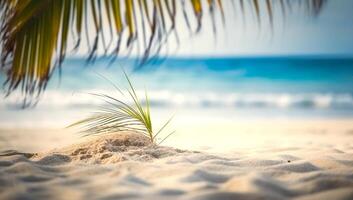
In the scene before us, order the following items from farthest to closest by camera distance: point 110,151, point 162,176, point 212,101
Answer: point 212,101
point 110,151
point 162,176

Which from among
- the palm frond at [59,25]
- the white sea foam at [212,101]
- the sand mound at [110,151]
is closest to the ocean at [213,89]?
the white sea foam at [212,101]

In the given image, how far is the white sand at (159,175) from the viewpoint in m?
1.54

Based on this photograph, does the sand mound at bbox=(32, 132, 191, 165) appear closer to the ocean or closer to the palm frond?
the palm frond

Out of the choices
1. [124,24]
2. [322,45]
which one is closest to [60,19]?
[124,24]

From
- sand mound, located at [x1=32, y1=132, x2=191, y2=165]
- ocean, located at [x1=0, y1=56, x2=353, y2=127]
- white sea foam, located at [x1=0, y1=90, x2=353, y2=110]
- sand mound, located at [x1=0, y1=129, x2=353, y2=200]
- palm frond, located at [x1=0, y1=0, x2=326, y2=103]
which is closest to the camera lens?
palm frond, located at [x1=0, y1=0, x2=326, y2=103]

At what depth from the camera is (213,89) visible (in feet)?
51.7

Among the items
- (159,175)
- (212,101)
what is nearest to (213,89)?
(212,101)

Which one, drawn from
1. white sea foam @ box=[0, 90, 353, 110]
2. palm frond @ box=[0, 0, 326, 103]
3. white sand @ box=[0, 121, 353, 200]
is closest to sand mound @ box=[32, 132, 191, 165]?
white sand @ box=[0, 121, 353, 200]

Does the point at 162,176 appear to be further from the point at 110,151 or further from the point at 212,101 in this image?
the point at 212,101

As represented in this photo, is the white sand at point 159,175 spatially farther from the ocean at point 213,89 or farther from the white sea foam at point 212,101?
the white sea foam at point 212,101

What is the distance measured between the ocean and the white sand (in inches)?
102

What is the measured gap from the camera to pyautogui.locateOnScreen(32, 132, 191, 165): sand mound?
6.73 feet

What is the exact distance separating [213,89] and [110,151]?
13.7m

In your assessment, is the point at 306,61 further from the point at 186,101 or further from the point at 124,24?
the point at 124,24
